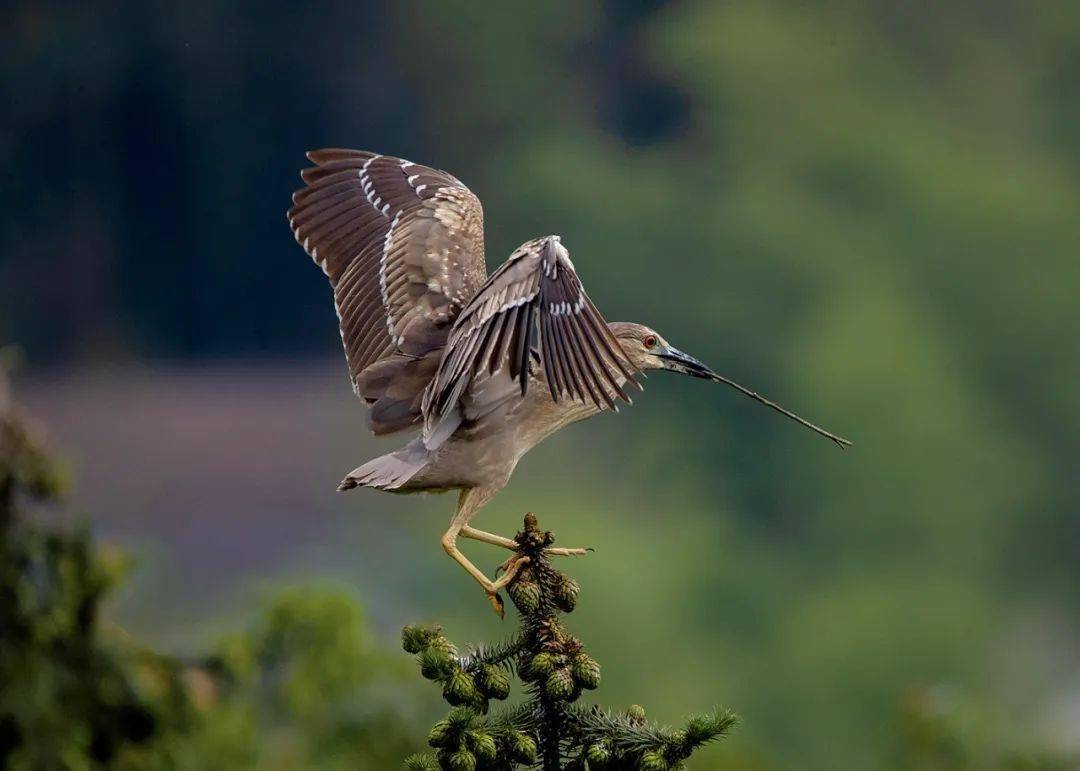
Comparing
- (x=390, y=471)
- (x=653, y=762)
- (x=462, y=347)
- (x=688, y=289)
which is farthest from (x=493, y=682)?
(x=688, y=289)

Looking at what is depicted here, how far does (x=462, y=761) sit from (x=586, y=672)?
0.34 metres

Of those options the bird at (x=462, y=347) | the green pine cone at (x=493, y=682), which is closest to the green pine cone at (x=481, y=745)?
the green pine cone at (x=493, y=682)

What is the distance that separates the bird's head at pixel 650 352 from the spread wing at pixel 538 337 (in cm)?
35

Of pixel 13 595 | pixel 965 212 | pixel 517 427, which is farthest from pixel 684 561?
pixel 517 427

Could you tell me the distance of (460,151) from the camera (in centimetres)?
3594

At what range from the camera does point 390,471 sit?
557cm

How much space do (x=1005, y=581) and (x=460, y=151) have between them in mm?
12509

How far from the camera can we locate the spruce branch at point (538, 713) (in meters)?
4.27

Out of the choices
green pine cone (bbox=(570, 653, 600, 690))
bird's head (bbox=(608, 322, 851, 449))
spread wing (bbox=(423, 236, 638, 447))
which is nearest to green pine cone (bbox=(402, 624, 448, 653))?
green pine cone (bbox=(570, 653, 600, 690))

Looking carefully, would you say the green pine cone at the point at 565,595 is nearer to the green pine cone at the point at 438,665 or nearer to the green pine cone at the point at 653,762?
the green pine cone at the point at 438,665

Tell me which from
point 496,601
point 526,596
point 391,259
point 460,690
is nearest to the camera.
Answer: point 460,690

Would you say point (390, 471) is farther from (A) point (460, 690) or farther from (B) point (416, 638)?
(A) point (460, 690)

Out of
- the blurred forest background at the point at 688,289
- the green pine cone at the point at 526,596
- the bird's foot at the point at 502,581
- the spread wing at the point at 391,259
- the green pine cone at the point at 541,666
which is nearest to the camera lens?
the green pine cone at the point at 541,666

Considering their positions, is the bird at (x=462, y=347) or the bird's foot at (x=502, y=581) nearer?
the bird's foot at (x=502, y=581)
